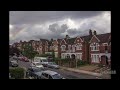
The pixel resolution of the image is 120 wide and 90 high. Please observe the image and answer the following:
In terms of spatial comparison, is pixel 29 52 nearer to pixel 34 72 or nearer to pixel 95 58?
pixel 34 72

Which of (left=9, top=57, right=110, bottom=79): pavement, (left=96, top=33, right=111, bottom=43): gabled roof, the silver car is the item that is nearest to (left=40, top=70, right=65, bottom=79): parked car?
(left=9, top=57, right=110, bottom=79): pavement

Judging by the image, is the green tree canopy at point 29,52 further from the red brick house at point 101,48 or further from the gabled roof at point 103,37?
the gabled roof at point 103,37

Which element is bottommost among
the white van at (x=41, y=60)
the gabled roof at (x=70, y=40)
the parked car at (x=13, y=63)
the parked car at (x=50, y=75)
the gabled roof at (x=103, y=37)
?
the parked car at (x=50, y=75)

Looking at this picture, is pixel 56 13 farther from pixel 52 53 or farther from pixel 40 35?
pixel 52 53

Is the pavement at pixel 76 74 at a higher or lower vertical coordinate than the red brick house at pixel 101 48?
lower

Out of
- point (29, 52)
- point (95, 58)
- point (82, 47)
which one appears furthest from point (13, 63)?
point (95, 58)

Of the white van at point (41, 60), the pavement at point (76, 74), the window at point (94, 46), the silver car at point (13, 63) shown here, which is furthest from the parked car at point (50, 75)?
the window at point (94, 46)

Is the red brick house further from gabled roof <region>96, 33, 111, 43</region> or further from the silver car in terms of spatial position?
the silver car

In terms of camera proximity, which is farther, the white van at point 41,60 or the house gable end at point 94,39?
the white van at point 41,60
